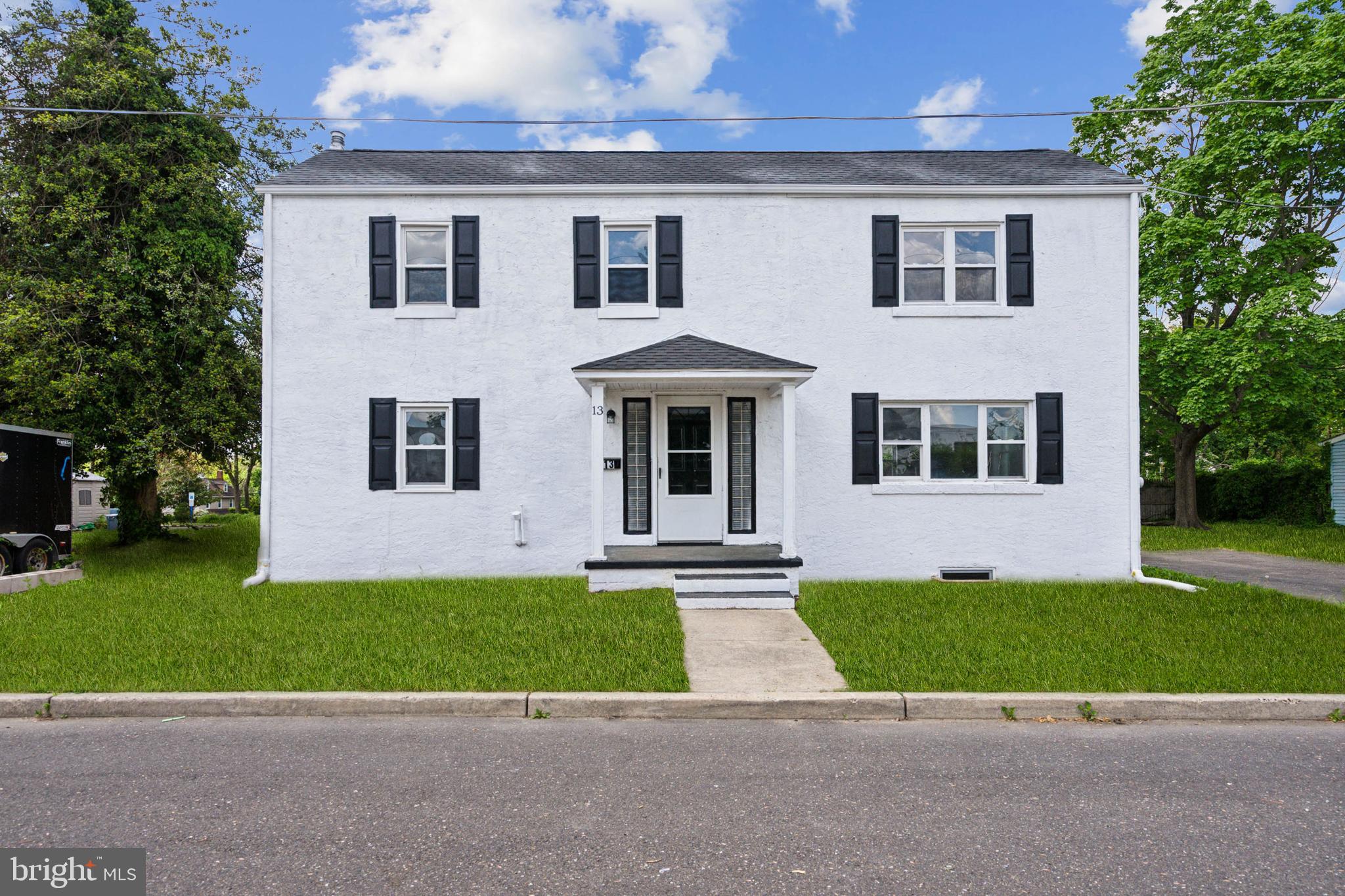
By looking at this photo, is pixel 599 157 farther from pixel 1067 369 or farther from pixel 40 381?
pixel 40 381

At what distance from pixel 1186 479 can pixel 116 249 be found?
84.3 ft

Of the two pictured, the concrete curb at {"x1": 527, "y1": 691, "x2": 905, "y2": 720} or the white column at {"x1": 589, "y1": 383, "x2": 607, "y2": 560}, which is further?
the white column at {"x1": 589, "y1": 383, "x2": 607, "y2": 560}

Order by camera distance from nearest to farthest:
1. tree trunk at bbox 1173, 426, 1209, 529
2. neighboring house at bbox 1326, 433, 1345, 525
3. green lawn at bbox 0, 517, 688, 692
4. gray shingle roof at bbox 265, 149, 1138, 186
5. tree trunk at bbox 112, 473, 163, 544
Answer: green lawn at bbox 0, 517, 688, 692
gray shingle roof at bbox 265, 149, 1138, 186
tree trunk at bbox 112, 473, 163, 544
tree trunk at bbox 1173, 426, 1209, 529
neighboring house at bbox 1326, 433, 1345, 525

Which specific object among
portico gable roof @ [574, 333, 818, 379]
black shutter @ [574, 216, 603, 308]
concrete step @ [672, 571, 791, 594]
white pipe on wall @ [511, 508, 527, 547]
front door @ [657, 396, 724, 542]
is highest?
black shutter @ [574, 216, 603, 308]

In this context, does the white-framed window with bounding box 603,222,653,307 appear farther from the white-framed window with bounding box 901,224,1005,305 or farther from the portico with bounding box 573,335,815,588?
the white-framed window with bounding box 901,224,1005,305

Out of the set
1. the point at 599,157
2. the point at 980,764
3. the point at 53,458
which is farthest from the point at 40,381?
the point at 980,764

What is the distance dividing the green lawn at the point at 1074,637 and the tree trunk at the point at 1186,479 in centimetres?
1266

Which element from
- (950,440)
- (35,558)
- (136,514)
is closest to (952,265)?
(950,440)

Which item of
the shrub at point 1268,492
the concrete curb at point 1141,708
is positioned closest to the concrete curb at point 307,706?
the concrete curb at point 1141,708

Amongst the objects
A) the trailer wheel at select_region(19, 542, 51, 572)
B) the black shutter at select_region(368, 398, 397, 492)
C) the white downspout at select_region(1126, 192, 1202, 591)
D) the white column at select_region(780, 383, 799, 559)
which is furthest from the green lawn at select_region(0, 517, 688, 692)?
the white downspout at select_region(1126, 192, 1202, 591)

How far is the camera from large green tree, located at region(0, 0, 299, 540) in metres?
11.5

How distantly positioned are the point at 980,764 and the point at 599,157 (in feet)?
35.7

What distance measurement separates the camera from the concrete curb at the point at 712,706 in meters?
5.13

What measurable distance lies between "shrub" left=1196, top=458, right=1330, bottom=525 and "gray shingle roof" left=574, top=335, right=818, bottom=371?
20.1 metres
